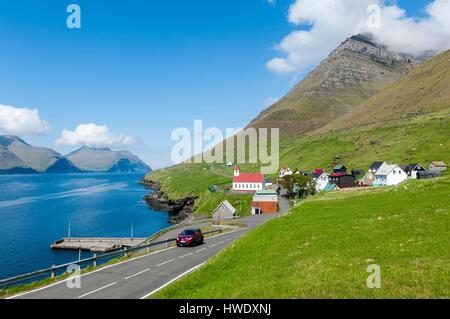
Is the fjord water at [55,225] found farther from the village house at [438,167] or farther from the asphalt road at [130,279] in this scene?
the village house at [438,167]

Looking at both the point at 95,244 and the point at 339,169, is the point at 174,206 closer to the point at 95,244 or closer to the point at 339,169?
the point at 95,244

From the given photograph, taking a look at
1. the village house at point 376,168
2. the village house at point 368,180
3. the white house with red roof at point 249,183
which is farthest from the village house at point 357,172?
the white house with red roof at point 249,183

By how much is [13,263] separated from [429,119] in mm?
208807

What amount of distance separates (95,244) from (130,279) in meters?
64.4

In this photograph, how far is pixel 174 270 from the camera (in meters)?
29.3

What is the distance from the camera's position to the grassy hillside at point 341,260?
13211mm

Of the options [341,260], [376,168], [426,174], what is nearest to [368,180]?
[376,168]

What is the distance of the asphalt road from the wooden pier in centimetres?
4812

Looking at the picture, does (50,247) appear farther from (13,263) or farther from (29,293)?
(29,293)

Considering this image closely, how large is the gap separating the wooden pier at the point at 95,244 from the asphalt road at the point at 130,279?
4812 centimetres

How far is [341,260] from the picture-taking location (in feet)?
56.1

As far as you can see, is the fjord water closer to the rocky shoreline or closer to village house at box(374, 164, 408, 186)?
the rocky shoreline

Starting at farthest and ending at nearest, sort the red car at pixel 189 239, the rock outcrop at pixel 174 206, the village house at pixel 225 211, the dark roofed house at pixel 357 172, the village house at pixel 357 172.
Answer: the dark roofed house at pixel 357 172 → the village house at pixel 357 172 → the rock outcrop at pixel 174 206 → the village house at pixel 225 211 → the red car at pixel 189 239

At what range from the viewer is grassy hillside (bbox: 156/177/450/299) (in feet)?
43.3
